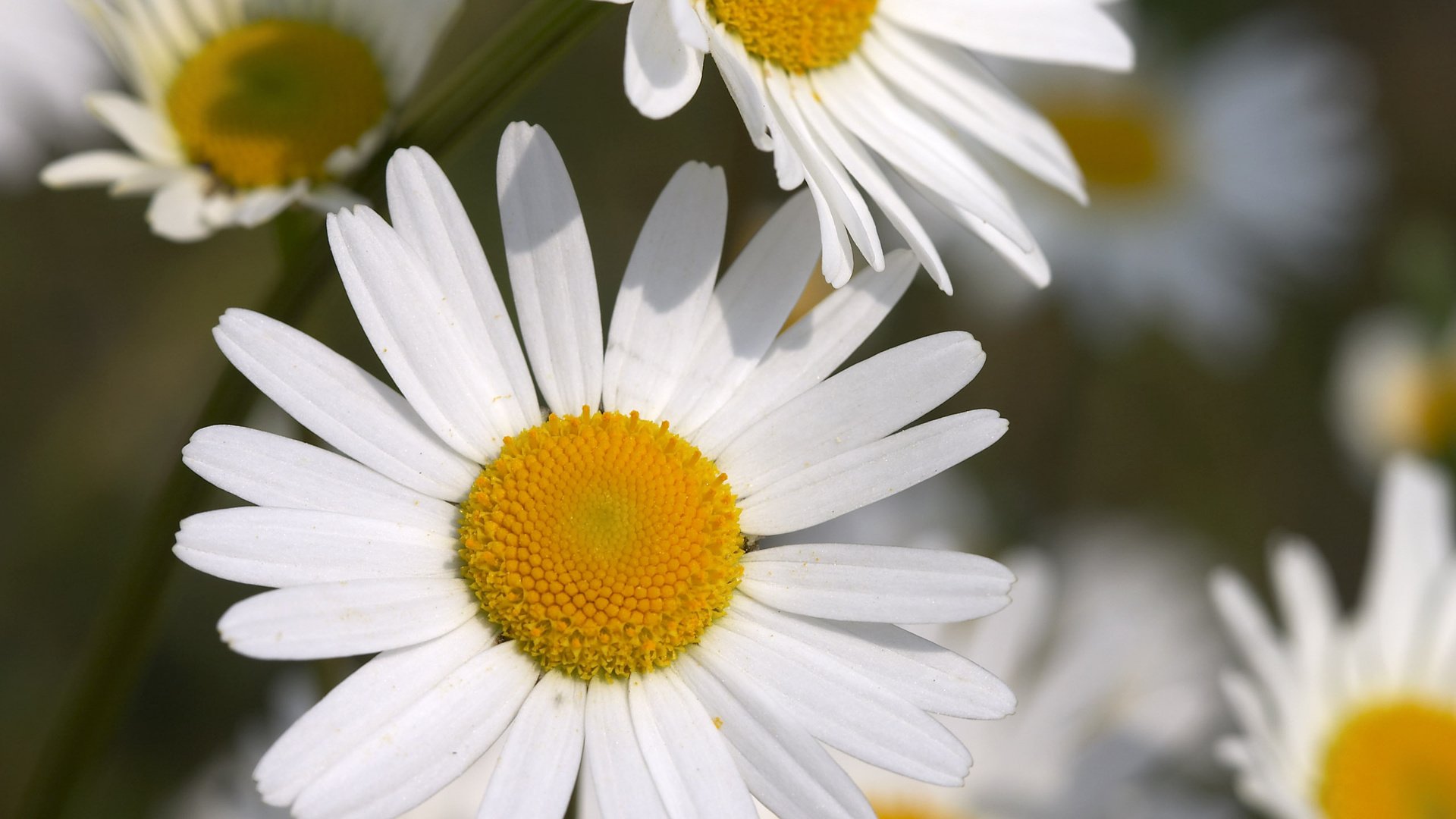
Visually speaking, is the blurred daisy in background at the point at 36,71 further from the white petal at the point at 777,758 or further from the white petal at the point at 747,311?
the white petal at the point at 777,758

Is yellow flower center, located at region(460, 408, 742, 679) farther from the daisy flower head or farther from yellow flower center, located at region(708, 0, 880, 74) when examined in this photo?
the daisy flower head

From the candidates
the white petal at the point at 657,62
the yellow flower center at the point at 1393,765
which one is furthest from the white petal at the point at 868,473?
the yellow flower center at the point at 1393,765

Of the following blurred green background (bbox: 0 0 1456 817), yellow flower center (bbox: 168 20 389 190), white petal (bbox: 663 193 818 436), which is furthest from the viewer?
blurred green background (bbox: 0 0 1456 817)

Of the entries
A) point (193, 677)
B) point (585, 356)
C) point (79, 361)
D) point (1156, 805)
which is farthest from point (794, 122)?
point (79, 361)

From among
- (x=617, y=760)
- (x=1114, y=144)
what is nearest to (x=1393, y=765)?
(x=617, y=760)

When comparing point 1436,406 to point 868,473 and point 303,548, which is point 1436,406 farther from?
point 303,548

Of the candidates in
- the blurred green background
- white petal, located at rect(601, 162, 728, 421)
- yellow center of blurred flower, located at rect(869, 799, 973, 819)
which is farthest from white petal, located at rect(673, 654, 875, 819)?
the blurred green background

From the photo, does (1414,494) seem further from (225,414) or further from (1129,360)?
(1129,360)
